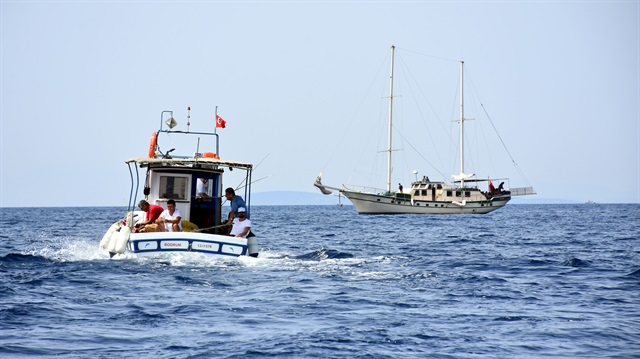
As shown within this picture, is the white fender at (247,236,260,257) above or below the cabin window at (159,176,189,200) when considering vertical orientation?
below

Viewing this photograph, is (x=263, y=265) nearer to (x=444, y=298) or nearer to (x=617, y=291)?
(x=444, y=298)

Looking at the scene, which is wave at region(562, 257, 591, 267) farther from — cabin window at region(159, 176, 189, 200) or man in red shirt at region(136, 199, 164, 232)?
man in red shirt at region(136, 199, 164, 232)

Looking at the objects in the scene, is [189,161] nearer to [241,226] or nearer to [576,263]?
[241,226]

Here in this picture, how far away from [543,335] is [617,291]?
613 cm

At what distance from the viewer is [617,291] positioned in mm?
17031


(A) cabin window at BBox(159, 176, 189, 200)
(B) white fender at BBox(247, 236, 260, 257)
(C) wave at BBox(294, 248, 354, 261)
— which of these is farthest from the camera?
(C) wave at BBox(294, 248, 354, 261)

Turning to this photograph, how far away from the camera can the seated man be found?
67.5 feet

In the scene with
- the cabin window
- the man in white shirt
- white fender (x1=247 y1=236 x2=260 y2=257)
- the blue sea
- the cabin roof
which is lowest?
the blue sea

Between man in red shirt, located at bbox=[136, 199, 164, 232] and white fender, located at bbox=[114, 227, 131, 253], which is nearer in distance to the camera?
man in red shirt, located at bbox=[136, 199, 164, 232]

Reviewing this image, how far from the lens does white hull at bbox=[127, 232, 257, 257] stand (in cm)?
1991

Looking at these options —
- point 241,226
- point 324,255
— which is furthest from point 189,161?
point 324,255

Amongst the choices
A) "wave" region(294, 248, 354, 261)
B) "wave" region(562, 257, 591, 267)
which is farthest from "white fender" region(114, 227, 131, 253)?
"wave" region(562, 257, 591, 267)

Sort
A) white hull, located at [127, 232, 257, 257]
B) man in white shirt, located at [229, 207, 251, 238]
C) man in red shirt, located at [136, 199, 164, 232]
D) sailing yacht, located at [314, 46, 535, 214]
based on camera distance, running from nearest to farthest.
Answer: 1. white hull, located at [127, 232, 257, 257]
2. man in red shirt, located at [136, 199, 164, 232]
3. man in white shirt, located at [229, 207, 251, 238]
4. sailing yacht, located at [314, 46, 535, 214]

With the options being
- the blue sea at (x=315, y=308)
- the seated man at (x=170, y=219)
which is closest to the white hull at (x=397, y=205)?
the blue sea at (x=315, y=308)
